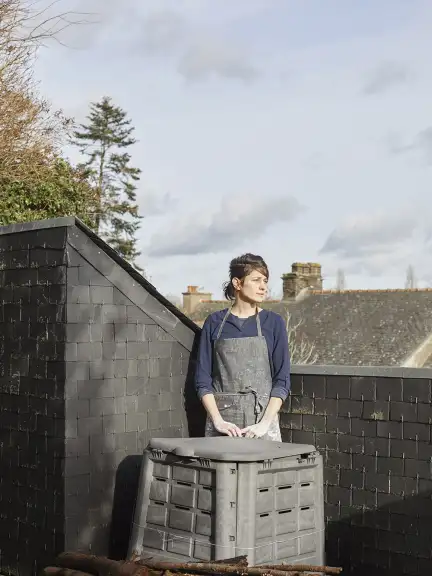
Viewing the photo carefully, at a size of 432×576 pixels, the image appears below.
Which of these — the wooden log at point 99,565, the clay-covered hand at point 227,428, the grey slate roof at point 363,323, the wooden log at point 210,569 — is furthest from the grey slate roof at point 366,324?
the wooden log at point 210,569

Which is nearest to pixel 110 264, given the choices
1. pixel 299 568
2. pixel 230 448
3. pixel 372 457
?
pixel 230 448

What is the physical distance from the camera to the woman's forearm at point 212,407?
516 cm

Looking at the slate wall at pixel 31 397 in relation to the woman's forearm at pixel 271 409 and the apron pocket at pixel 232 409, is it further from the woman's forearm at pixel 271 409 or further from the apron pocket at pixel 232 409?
the woman's forearm at pixel 271 409

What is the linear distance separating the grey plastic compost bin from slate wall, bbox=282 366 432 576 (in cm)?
57

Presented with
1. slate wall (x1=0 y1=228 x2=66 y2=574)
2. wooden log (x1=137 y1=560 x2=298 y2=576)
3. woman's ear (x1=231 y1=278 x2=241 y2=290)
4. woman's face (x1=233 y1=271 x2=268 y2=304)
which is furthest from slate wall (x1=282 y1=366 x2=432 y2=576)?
slate wall (x1=0 y1=228 x2=66 y2=574)

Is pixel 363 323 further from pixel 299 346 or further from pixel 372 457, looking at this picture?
pixel 372 457

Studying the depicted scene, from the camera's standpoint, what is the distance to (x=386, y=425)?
5.18 metres

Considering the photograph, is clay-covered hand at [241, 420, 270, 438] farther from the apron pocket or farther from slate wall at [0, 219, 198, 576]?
slate wall at [0, 219, 198, 576]

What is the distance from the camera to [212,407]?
5.21 m

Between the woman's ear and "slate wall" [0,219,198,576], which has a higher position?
the woman's ear

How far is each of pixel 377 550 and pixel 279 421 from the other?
3.68ft

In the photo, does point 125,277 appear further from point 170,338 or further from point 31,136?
point 31,136

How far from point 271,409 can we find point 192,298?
113 feet

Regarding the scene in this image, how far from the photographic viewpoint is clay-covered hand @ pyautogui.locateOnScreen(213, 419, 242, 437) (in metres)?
5.05
